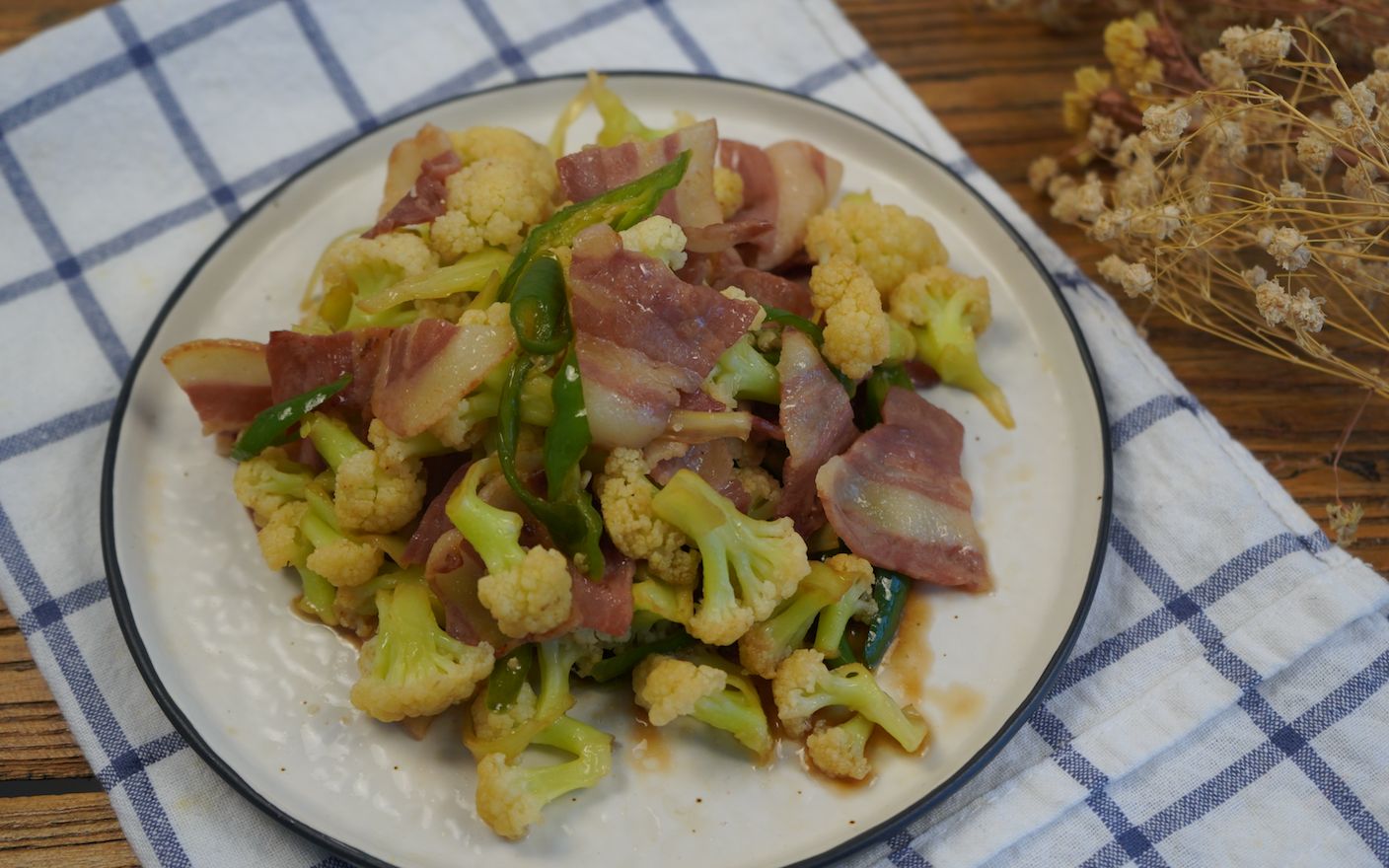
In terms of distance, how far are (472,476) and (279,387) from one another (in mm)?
648

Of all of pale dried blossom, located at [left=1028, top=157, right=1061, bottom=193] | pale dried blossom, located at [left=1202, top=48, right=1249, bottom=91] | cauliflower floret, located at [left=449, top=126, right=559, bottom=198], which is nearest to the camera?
pale dried blossom, located at [left=1202, top=48, right=1249, bottom=91]

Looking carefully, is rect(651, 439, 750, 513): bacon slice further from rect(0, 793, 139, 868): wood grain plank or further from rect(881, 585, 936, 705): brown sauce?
rect(0, 793, 139, 868): wood grain plank

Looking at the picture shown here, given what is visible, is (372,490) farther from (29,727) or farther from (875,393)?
(875,393)

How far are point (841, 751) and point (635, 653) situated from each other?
0.53 meters

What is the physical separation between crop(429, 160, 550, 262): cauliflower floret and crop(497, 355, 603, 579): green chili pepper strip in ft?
1.65

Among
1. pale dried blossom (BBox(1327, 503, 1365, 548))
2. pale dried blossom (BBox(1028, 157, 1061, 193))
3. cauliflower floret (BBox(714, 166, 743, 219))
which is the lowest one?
pale dried blossom (BBox(1327, 503, 1365, 548))

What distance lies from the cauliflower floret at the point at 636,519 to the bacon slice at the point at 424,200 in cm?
92

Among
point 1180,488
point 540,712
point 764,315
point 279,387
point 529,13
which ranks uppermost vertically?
point 529,13

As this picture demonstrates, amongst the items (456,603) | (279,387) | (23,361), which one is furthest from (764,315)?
(23,361)

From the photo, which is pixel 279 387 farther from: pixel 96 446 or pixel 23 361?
pixel 23 361

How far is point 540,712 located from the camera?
2504 mm

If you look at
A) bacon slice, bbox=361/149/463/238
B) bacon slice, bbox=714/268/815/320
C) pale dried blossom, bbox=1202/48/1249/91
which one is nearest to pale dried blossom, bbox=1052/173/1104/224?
pale dried blossom, bbox=1202/48/1249/91

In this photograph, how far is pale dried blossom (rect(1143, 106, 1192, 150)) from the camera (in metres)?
2.69

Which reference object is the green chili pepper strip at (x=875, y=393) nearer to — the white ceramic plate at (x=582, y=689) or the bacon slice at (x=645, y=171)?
the white ceramic plate at (x=582, y=689)
